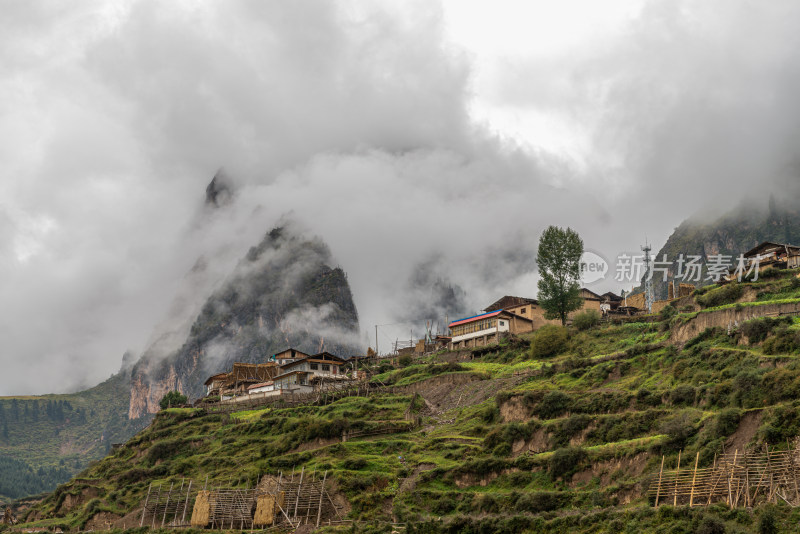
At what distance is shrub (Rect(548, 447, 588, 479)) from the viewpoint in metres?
47.6

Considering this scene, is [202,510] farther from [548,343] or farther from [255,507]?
[548,343]

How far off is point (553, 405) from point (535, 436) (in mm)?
4327

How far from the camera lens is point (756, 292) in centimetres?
6812

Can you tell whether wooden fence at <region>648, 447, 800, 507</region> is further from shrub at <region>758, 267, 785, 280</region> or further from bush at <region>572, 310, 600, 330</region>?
bush at <region>572, 310, 600, 330</region>

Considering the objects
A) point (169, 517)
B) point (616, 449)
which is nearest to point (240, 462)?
point (169, 517)

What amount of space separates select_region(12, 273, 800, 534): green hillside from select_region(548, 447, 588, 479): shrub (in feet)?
0.30

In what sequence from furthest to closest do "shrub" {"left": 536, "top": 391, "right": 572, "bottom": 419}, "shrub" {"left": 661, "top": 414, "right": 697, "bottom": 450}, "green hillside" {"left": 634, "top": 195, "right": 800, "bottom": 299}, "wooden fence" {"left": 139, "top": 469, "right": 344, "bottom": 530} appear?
1. "green hillside" {"left": 634, "top": 195, "right": 800, "bottom": 299}
2. "shrub" {"left": 536, "top": 391, "right": 572, "bottom": 419}
3. "wooden fence" {"left": 139, "top": 469, "right": 344, "bottom": 530}
4. "shrub" {"left": 661, "top": 414, "right": 697, "bottom": 450}

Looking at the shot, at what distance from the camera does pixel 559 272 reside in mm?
93125

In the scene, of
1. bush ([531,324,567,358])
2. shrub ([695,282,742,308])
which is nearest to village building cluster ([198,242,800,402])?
bush ([531,324,567,358])

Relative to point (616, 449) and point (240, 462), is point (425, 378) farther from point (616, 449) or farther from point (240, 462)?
point (616, 449)

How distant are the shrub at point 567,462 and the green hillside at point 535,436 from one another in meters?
0.09

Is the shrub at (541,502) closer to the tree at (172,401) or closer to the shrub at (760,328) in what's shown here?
the shrub at (760,328)

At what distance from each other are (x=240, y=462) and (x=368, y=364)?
3988 centimetres

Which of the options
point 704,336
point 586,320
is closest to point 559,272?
point 586,320
